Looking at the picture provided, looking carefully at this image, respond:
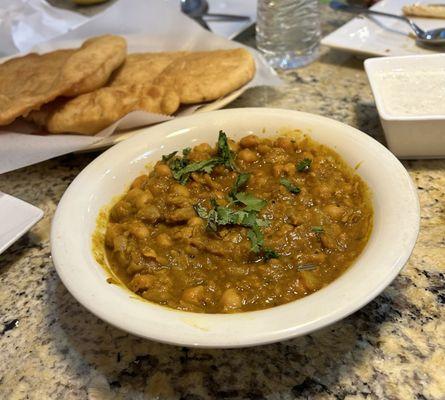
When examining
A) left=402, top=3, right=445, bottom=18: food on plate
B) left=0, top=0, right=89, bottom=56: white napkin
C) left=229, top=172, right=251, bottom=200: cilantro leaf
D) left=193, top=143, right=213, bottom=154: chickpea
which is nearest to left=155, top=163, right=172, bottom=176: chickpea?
A: left=193, top=143, right=213, bottom=154: chickpea

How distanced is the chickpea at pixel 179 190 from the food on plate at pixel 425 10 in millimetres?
2046

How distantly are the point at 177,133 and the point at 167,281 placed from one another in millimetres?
638

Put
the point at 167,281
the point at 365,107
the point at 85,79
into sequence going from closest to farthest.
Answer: the point at 167,281
the point at 85,79
the point at 365,107

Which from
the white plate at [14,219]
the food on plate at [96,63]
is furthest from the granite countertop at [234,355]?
the food on plate at [96,63]

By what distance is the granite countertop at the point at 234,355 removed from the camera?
133cm

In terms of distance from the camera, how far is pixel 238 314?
1.18m

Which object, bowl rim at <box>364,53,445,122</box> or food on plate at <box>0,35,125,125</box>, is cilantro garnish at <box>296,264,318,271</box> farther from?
food on plate at <box>0,35,125,125</box>

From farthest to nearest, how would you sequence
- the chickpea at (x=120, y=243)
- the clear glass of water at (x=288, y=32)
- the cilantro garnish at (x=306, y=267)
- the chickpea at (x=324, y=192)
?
the clear glass of water at (x=288, y=32) < the chickpea at (x=324, y=192) < the chickpea at (x=120, y=243) < the cilantro garnish at (x=306, y=267)

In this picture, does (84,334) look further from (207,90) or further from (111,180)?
(207,90)

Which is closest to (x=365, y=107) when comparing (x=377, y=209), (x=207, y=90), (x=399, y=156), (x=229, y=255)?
(x=399, y=156)

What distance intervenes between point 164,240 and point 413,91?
128 centimetres

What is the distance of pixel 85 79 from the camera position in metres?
2.22

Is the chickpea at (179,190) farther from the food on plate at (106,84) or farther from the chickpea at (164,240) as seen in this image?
the food on plate at (106,84)

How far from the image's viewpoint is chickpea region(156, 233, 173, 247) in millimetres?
1507
